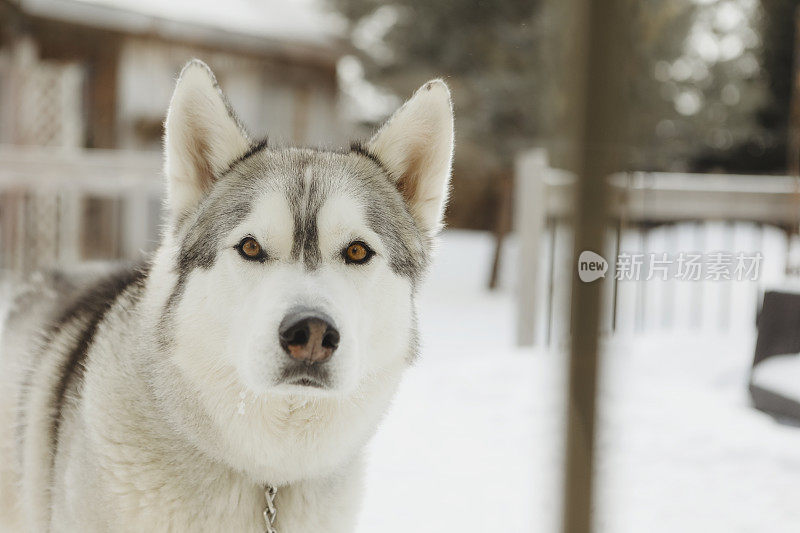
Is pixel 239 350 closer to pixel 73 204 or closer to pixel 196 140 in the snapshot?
pixel 196 140

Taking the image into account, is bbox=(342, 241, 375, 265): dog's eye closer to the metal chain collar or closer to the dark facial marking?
the dark facial marking

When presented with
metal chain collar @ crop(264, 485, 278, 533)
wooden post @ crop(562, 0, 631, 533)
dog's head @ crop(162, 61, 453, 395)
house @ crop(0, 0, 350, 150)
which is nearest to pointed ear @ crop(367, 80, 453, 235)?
dog's head @ crop(162, 61, 453, 395)

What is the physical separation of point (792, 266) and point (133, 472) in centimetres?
593

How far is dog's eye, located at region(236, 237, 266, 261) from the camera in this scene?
74.1 inches

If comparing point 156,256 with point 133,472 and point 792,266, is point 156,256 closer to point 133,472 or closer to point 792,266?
point 133,472

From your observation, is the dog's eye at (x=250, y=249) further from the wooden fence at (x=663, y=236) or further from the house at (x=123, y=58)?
the house at (x=123, y=58)

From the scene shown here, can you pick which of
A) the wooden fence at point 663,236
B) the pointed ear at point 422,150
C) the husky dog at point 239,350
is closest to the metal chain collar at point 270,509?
the husky dog at point 239,350

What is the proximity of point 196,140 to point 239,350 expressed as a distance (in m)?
0.66

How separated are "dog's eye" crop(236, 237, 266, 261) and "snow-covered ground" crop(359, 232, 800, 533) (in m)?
1.03

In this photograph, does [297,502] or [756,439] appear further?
[756,439]

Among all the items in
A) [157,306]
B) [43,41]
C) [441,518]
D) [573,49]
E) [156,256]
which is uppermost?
[43,41]

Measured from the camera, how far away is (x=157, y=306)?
202 centimetres

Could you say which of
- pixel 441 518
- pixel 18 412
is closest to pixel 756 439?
pixel 441 518

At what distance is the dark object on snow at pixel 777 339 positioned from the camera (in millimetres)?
4234
